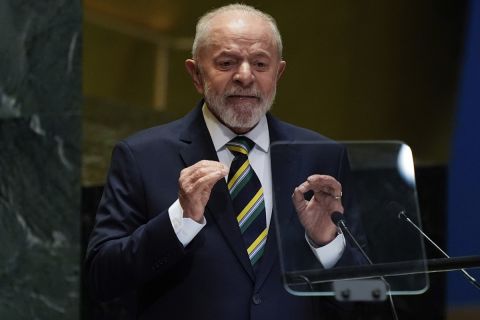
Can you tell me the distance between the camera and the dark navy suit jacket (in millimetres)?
2453

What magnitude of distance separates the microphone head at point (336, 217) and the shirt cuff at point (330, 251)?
4 cm

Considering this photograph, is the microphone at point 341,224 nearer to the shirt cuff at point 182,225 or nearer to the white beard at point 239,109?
the shirt cuff at point 182,225

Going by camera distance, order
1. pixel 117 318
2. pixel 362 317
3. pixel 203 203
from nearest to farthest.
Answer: pixel 203 203
pixel 362 317
pixel 117 318

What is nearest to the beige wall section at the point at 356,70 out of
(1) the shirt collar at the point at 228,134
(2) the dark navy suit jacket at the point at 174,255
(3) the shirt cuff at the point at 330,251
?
(1) the shirt collar at the point at 228,134

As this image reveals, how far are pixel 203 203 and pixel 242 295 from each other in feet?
0.97

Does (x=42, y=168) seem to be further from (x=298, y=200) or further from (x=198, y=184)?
(x=298, y=200)

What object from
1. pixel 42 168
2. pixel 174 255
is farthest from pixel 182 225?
pixel 42 168

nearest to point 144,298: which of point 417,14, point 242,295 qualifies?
point 242,295

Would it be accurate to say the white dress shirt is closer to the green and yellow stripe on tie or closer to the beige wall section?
the green and yellow stripe on tie

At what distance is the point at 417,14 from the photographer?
4629 mm

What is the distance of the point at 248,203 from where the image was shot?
258 centimetres

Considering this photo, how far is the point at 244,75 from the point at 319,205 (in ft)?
1.55

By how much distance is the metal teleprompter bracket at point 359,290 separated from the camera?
217cm

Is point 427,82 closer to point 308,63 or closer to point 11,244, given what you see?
point 308,63
